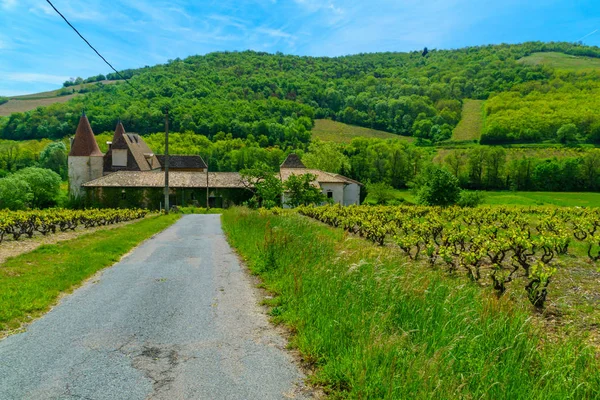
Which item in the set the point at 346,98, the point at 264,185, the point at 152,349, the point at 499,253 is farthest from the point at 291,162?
the point at 346,98

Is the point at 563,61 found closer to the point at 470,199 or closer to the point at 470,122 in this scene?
the point at 470,122

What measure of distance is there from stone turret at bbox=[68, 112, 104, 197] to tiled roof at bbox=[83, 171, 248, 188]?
5.60 meters

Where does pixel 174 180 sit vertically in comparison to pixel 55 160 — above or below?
below

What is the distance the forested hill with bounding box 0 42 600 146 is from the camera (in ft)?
318

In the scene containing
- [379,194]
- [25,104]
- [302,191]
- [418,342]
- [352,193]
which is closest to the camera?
[418,342]

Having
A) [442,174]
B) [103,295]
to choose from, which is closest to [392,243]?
[103,295]

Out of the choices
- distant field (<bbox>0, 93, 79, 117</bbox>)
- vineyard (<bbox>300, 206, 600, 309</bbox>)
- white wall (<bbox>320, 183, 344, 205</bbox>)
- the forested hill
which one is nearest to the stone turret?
the forested hill

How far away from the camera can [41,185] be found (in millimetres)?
53688

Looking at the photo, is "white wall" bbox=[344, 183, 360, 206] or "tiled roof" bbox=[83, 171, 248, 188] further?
"white wall" bbox=[344, 183, 360, 206]

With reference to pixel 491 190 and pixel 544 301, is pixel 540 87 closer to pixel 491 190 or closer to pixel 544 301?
pixel 491 190

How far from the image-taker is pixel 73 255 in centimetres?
1134

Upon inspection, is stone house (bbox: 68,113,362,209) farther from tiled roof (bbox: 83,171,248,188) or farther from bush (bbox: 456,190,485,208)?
bush (bbox: 456,190,485,208)

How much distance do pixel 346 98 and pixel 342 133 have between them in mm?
21879

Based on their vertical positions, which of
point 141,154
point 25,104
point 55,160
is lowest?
point 55,160
